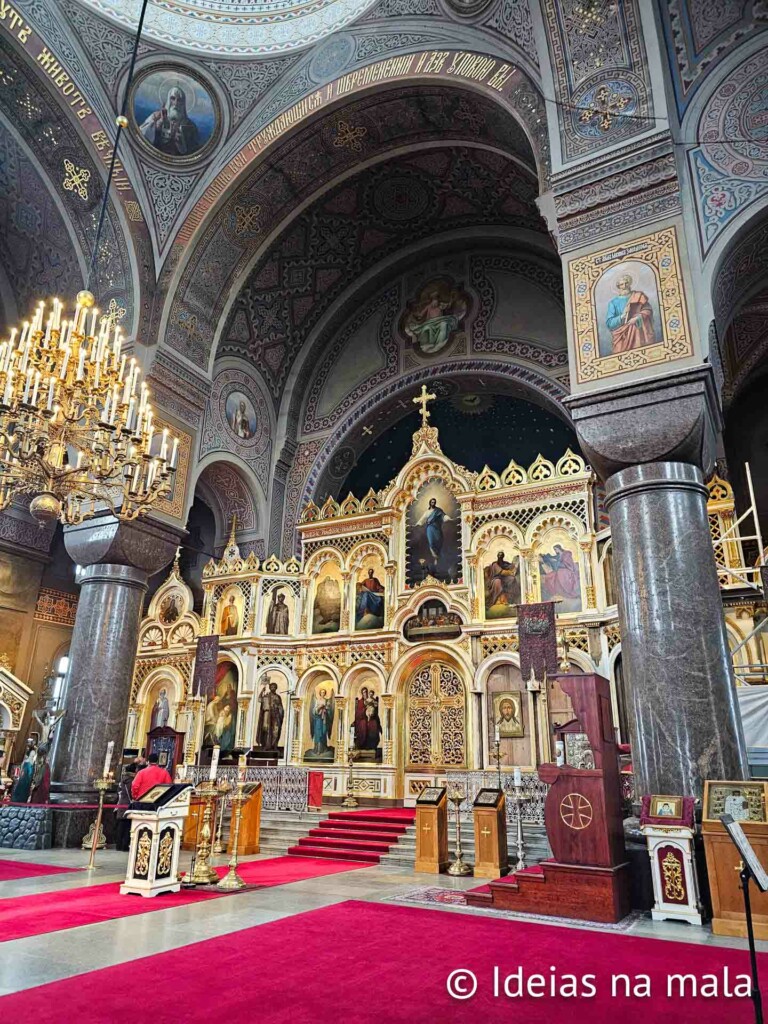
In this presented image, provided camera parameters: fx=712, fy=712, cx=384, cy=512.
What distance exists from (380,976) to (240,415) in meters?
12.1

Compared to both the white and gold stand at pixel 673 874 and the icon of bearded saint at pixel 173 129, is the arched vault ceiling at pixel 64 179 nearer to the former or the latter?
the icon of bearded saint at pixel 173 129

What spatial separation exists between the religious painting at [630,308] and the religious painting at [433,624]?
242 inches

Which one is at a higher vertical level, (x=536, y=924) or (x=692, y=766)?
(x=692, y=766)

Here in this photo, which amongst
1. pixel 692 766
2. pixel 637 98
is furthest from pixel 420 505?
pixel 692 766

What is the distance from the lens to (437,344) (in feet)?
48.9

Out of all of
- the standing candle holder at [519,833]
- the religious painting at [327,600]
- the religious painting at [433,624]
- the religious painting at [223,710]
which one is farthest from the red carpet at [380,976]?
the religious painting at [223,710]

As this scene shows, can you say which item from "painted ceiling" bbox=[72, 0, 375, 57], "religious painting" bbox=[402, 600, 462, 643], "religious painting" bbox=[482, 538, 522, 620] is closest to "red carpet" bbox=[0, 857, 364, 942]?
"religious painting" bbox=[402, 600, 462, 643]

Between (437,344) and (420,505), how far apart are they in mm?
3736

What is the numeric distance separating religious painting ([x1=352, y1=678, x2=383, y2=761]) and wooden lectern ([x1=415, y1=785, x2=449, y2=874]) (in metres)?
4.61

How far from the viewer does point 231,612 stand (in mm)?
14219

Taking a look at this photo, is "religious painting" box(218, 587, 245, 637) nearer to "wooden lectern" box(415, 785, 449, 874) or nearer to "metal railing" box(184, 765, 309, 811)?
"metal railing" box(184, 765, 309, 811)

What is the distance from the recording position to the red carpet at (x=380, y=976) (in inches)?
120

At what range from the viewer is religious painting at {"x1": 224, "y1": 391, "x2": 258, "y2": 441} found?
562 inches

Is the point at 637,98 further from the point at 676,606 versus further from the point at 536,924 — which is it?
the point at 536,924
